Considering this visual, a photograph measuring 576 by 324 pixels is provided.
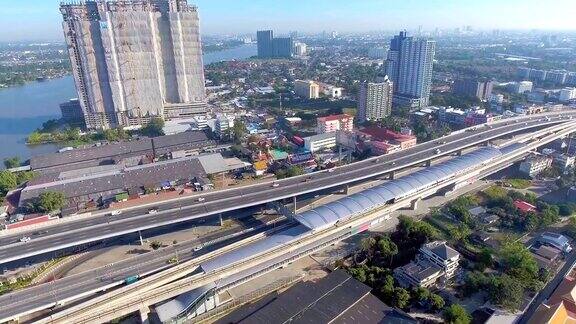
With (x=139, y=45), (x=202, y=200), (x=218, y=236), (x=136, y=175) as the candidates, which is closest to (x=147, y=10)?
(x=139, y=45)

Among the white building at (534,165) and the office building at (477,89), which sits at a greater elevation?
the office building at (477,89)

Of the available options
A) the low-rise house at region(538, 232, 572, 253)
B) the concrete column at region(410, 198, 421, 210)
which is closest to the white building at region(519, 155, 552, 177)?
the low-rise house at region(538, 232, 572, 253)

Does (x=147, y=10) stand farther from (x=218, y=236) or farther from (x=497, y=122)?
(x=497, y=122)

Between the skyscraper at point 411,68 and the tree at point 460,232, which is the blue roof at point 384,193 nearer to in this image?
the tree at point 460,232

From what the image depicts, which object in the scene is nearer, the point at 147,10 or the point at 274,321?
the point at 274,321

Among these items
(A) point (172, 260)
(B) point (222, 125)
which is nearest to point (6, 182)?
(A) point (172, 260)

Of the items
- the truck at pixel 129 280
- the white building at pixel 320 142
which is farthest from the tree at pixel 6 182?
the white building at pixel 320 142

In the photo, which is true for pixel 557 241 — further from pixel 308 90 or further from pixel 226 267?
pixel 308 90
